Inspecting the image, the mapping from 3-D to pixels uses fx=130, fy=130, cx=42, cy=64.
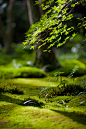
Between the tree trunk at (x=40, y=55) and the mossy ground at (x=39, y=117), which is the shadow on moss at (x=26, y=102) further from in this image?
the tree trunk at (x=40, y=55)

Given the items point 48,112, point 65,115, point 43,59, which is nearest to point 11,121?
point 48,112

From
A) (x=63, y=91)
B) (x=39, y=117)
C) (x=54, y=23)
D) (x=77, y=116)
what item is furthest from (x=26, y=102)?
(x=54, y=23)

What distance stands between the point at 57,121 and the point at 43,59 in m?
5.47

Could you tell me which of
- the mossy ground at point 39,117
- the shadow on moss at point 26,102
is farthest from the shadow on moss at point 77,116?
the shadow on moss at point 26,102

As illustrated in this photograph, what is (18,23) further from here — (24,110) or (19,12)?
(24,110)

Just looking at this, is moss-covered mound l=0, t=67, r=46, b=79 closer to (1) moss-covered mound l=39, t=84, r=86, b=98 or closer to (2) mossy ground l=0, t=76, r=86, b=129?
(1) moss-covered mound l=39, t=84, r=86, b=98

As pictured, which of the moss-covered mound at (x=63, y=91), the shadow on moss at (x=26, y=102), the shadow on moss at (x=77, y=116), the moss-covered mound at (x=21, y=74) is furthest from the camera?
the moss-covered mound at (x=21, y=74)

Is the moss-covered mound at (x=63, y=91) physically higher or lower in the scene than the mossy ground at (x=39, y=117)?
higher

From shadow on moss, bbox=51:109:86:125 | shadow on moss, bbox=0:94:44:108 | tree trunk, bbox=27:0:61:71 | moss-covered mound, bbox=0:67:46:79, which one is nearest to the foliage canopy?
shadow on moss, bbox=0:94:44:108

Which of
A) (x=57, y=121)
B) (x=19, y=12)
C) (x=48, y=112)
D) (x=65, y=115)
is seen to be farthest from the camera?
(x=19, y=12)

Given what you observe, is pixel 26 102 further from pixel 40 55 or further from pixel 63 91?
pixel 40 55

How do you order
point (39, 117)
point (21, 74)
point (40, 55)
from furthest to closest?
point (40, 55) < point (21, 74) < point (39, 117)

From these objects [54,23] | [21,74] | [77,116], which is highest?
[54,23]

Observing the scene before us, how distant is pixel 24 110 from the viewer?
7.59 ft
